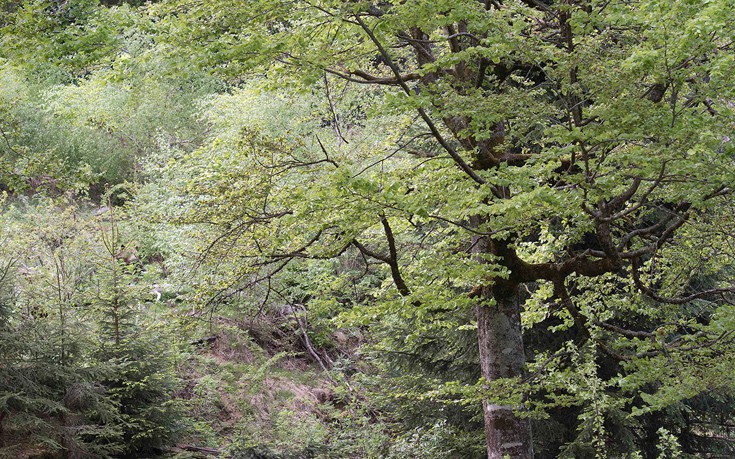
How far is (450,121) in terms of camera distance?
22.1 ft

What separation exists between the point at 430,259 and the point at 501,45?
6.60ft

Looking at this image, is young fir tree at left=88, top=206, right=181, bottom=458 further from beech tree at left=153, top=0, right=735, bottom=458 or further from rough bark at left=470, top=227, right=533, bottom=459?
rough bark at left=470, top=227, right=533, bottom=459

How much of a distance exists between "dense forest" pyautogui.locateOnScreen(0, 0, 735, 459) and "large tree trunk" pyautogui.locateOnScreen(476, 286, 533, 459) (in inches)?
0.8

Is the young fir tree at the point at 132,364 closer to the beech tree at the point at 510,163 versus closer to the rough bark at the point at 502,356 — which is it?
the beech tree at the point at 510,163

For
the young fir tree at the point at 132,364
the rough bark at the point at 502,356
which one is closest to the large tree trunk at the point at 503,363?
the rough bark at the point at 502,356

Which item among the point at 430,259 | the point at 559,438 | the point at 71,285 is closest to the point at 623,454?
the point at 559,438

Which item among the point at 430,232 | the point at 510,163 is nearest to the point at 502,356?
the point at 430,232

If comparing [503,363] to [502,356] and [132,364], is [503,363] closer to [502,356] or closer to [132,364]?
[502,356]

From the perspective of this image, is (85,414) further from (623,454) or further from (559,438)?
(623,454)

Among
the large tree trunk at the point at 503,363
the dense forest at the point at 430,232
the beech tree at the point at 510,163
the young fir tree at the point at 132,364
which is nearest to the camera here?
the beech tree at the point at 510,163

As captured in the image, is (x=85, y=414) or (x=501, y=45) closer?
(x=501, y=45)

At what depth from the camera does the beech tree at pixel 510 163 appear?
446 cm

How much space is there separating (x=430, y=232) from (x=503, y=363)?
1778 millimetres

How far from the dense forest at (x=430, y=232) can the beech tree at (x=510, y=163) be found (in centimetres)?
3
